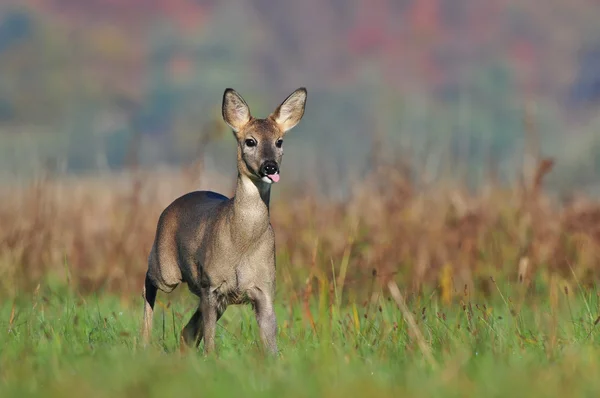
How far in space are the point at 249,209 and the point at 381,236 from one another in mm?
4249

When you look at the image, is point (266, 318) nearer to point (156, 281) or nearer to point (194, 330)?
point (194, 330)

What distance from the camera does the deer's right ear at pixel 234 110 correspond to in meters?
7.31

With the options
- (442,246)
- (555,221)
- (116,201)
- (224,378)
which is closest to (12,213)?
(116,201)

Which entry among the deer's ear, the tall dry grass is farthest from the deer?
the tall dry grass

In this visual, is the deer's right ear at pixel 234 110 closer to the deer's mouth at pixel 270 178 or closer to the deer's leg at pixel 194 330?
the deer's mouth at pixel 270 178

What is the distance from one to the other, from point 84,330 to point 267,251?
58.3 inches

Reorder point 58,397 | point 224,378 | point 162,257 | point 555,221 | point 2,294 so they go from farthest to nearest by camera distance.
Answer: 1. point 555,221
2. point 2,294
3. point 162,257
4. point 224,378
5. point 58,397

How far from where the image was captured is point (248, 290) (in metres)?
6.88

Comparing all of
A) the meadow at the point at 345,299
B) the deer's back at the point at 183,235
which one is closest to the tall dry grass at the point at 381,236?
the meadow at the point at 345,299

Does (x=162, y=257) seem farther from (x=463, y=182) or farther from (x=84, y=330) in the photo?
(x=463, y=182)

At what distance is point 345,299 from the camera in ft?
32.4

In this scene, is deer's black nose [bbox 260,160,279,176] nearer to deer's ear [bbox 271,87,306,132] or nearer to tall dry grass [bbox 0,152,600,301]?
deer's ear [bbox 271,87,306,132]

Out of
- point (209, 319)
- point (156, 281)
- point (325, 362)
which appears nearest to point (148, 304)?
point (156, 281)

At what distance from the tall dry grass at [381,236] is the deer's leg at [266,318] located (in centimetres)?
241
